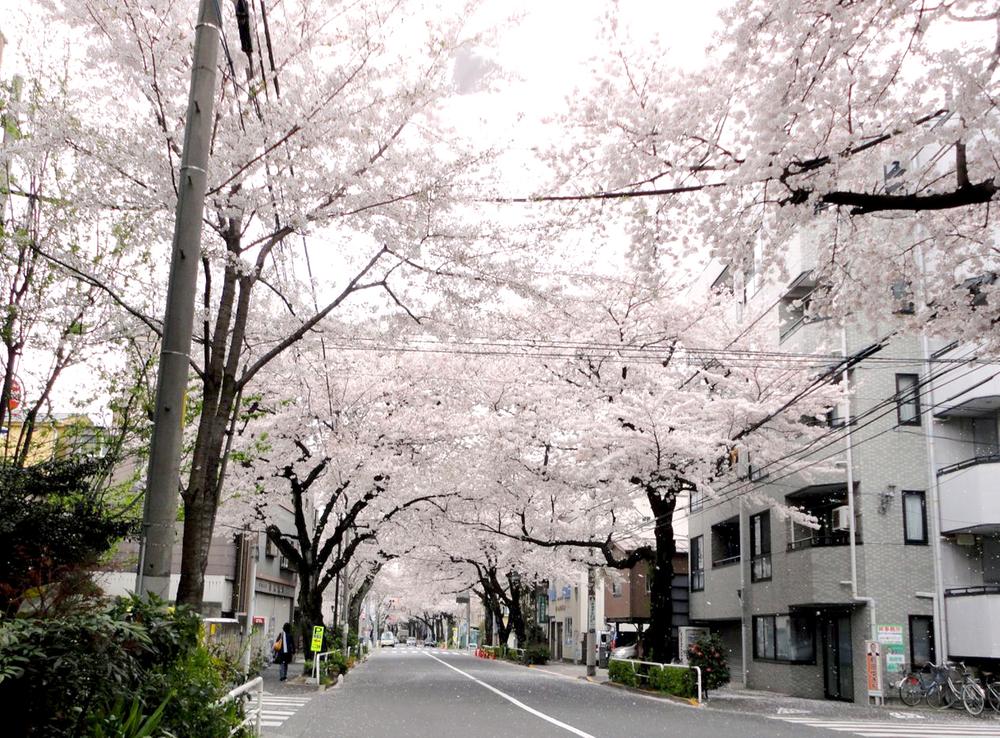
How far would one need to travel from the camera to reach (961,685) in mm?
20938

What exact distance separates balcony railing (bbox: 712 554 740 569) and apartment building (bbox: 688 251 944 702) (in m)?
2.90

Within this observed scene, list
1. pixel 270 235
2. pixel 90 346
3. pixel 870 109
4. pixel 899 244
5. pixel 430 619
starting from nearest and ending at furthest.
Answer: pixel 870 109 → pixel 899 244 → pixel 270 235 → pixel 90 346 → pixel 430 619

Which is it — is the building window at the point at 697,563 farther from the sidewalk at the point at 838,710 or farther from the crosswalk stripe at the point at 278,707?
the crosswalk stripe at the point at 278,707

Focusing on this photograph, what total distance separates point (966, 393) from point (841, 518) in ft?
16.5

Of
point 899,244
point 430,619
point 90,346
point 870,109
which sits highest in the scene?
point 870,109

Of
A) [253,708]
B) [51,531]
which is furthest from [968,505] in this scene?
[51,531]

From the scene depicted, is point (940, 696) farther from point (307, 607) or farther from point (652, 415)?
point (307, 607)

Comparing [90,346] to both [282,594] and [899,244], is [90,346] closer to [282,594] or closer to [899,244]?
[899,244]

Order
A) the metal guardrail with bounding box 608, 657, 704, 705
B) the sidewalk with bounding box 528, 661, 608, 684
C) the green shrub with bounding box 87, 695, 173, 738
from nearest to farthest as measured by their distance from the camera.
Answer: the green shrub with bounding box 87, 695, 173, 738, the metal guardrail with bounding box 608, 657, 704, 705, the sidewalk with bounding box 528, 661, 608, 684

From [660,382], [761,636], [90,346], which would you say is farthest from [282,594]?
[90,346]

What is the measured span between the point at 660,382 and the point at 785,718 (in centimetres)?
841

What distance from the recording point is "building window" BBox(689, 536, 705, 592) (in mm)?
35156

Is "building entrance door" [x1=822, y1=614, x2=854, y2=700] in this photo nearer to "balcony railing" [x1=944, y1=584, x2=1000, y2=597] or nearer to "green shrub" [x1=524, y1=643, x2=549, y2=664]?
"balcony railing" [x1=944, y1=584, x2=1000, y2=597]

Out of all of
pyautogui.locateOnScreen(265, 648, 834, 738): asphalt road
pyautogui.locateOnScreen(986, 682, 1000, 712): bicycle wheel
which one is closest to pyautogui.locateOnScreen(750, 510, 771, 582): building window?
pyautogui.locateOnScreen(265, 648, 834, 738): asphalt road
